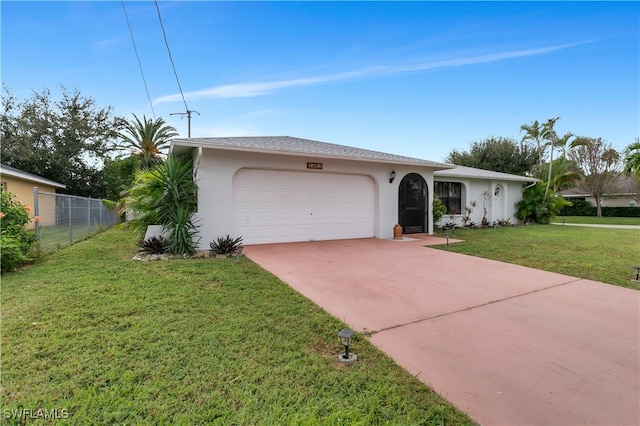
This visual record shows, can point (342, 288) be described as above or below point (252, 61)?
below

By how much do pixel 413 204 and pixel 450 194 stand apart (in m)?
4.53

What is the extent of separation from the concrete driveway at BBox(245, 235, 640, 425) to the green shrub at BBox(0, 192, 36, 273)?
449cm

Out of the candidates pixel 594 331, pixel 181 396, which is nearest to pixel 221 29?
pixel 181 396

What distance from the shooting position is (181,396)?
6.80 ft

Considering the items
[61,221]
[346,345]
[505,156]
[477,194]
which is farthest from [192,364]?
[505,156]

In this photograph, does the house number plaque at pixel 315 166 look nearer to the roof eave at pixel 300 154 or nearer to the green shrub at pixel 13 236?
the roof eave at pixel 300 154

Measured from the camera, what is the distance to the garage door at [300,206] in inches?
348

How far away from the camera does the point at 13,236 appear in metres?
5.61

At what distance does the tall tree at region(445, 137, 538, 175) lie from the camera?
28781 millimetres

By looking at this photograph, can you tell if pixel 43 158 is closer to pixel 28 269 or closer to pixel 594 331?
pixel 28 269

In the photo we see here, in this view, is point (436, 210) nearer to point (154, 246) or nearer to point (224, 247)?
point (224, 247)

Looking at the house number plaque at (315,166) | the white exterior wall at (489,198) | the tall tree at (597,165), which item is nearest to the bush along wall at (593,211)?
the tall tree at (597,165)

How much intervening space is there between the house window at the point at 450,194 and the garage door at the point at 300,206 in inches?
215

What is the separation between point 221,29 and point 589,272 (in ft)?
35.3
